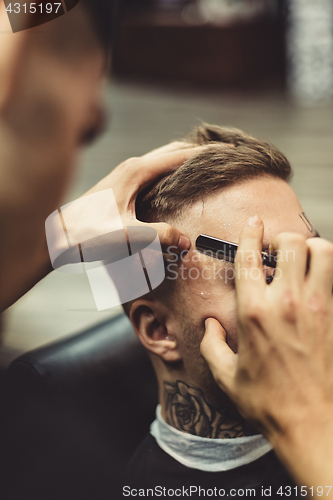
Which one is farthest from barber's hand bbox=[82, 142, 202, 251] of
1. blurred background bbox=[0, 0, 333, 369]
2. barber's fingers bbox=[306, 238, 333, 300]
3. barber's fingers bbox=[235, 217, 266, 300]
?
blurred background bbox=[0, 0, 333, 369]

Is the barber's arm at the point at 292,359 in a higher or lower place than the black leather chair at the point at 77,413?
higher

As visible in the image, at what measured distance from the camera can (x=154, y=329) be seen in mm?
991

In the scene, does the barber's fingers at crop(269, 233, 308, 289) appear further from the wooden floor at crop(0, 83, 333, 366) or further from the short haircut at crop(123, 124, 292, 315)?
the wooden floor at crop(0, 83, 333, 366)

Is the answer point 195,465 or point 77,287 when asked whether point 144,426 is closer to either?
point 195,465

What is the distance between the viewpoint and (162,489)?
99 cm

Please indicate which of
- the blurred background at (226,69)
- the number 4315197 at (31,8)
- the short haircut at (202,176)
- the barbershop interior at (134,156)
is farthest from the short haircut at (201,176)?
the blurred background at (226,69)

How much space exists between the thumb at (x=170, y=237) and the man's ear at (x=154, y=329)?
0.16m

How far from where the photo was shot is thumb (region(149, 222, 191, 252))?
2.56 feet

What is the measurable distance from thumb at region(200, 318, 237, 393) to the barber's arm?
22mm

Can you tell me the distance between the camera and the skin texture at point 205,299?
88cm

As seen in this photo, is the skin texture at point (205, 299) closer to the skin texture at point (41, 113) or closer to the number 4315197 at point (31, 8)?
the skin texture at point (41, 113)

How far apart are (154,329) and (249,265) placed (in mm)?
397

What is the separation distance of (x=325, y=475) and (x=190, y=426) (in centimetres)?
44

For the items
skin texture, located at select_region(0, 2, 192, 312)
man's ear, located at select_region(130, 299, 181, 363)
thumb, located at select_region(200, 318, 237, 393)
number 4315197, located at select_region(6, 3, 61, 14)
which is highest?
number 4315197, located at select_region(6, 3, 61, 14)
